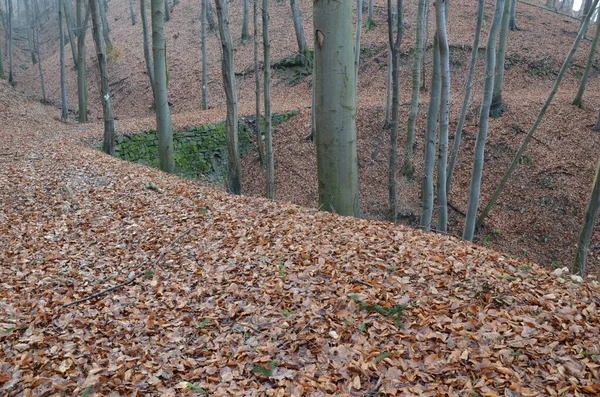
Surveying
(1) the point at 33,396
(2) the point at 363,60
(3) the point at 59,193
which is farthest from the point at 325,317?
(2) the point at 363,60

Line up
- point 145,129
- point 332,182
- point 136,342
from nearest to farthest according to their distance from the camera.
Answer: point 136,342, point 332,182, point 145,129

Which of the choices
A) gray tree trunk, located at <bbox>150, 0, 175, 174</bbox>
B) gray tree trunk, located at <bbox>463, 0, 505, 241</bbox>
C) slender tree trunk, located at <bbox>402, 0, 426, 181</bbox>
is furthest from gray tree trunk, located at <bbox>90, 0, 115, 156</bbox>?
gray tree trunk, located at <bbox>463, 0, 505, 241</bbox>

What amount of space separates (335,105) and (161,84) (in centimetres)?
599

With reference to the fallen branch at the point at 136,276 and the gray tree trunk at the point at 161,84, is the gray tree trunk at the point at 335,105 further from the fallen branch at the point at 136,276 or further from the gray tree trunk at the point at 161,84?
the gray tree trunk at the point at 161,84

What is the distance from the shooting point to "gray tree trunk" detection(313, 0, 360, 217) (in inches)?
227

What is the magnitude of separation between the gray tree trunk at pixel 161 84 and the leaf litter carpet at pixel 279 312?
5079 mm

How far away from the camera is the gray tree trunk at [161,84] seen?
32.9 feet

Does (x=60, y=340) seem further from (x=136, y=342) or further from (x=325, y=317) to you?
(x=325, y=317)

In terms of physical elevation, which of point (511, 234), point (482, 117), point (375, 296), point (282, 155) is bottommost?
point (511, 234)

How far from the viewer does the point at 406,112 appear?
16234mm

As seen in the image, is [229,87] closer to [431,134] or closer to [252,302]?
[431,134]

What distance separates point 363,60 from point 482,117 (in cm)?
1339

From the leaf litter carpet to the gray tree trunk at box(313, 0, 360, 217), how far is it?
60 centimetres

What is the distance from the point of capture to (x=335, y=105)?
5977mm
